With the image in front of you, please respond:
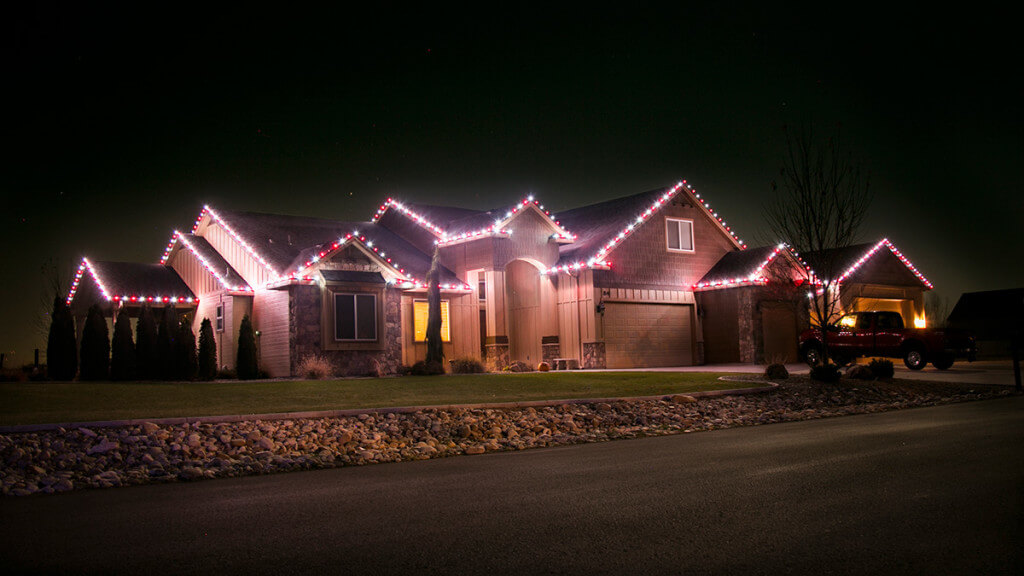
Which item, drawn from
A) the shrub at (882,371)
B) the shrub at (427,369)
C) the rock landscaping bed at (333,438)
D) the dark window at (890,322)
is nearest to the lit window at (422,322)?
the shrub at (427,369)

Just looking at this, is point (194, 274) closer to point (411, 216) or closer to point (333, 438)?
point (411, 216)

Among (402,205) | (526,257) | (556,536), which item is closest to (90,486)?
(556,536)

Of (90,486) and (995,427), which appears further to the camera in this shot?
(995,427)

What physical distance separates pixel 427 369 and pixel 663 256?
12.2m

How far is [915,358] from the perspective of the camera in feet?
88.4

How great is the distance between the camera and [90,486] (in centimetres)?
912

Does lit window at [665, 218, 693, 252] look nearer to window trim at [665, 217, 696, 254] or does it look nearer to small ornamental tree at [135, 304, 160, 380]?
window trim at [665, 217, 696, 254]

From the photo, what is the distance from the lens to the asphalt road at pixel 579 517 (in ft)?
16.8

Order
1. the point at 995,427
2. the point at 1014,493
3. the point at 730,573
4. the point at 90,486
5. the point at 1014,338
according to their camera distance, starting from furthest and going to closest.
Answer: the point at 1014,338
the point at 995,427
the point at 90,486
the point at 1014,493
the point at 730,573

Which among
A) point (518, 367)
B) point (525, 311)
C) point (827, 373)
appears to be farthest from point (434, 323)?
point (827, 373)

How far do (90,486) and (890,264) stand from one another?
1380 inches

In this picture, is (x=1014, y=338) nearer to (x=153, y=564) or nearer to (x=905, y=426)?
(x=905, y=426)

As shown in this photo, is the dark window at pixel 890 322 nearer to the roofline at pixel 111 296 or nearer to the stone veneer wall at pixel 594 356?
the stone veneer wall at pixel 594 356

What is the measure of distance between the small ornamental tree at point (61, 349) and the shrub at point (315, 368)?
5888 millimetres
